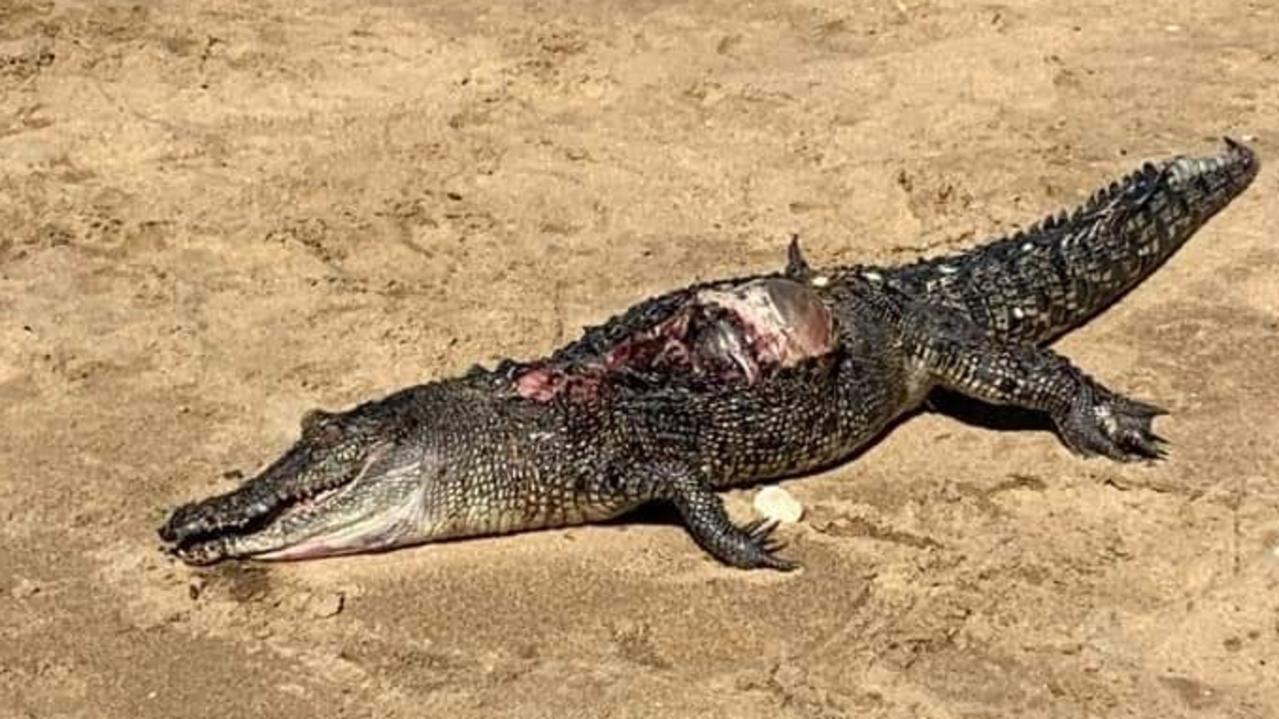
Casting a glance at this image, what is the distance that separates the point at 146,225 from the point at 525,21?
8.13ft

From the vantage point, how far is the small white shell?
580cm

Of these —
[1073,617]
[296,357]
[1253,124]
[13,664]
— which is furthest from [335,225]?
[1253,124]

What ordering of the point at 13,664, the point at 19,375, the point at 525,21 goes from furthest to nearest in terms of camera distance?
the point at 525,21 → the point at 19,375 → the point at 13,664

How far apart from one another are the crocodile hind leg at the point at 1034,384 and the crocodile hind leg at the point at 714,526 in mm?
950

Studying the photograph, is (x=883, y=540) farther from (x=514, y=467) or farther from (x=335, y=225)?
(x=335, y=225)

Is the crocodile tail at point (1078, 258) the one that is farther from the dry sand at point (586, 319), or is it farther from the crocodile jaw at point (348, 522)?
the crocodile jaw at point (348, 522)

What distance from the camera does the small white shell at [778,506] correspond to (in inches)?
228

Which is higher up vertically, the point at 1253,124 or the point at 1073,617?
the point at 1253,124

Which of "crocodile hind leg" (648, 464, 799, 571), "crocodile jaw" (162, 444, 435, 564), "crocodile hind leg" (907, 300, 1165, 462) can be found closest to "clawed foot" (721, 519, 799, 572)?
→ "crocodile hind leg" (648, 464, 799, 571)

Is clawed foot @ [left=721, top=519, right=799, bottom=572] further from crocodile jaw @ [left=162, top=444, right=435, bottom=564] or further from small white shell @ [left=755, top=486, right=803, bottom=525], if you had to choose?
crocodile jaw @ [left=162, top=444, right=435, bottom=564]

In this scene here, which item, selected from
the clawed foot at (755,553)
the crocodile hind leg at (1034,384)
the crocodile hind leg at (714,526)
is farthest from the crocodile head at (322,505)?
the crocodile hind leg at (1034,384)

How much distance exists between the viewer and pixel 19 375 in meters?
6.42

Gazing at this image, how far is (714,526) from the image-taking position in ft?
18.3

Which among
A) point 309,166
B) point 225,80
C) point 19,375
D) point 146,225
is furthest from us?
point 225,80
